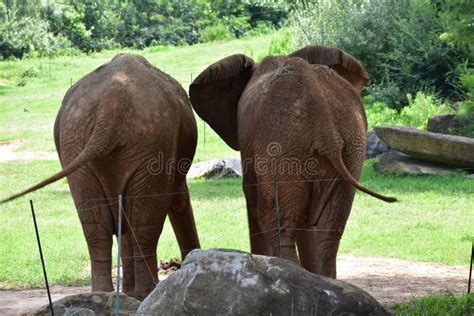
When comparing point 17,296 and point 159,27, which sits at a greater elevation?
point 17,296

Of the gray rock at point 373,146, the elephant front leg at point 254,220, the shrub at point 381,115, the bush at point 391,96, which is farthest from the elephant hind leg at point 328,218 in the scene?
the bush at point 391,96

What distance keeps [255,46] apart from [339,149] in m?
33.0

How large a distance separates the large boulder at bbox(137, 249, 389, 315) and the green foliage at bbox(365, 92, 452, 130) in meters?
16.9

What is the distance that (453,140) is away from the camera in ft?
64.8

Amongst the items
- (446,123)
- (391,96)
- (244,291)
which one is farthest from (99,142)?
(391,96)

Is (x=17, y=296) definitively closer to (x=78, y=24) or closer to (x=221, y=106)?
(x=221, y=106)

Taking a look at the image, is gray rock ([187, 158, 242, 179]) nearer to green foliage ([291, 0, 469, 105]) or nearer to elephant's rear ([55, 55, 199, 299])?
green foliage ([291, 0, 469, 105])

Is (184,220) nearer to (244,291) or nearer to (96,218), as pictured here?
(96,218)

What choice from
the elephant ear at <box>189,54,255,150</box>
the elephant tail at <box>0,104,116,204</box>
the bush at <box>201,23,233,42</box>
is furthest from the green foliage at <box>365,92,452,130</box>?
the bush at <box>201,23,233,42</box>

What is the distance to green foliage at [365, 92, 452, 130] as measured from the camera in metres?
24.5

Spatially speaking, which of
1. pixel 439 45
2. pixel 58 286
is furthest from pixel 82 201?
pixel 439 45

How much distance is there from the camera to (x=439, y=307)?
829 centimetres

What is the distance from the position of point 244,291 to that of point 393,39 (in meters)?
20.4

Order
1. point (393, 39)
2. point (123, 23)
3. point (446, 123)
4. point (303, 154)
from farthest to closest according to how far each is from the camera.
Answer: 1. point (123, 23)
2. point (393, 39)
3. point (446, 123)
4. point (303, 154)
